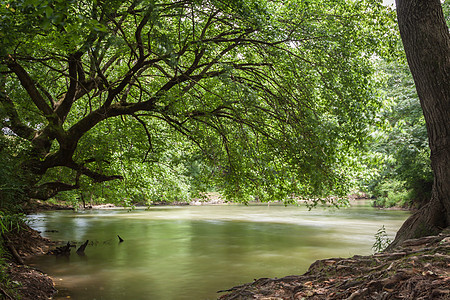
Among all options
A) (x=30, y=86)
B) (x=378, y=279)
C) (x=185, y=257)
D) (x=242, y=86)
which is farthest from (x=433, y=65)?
(x=185, y=257)

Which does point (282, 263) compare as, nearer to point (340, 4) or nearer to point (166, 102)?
point (166, 102)

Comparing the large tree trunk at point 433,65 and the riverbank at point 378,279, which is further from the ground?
the large tree trunk at point 433,65

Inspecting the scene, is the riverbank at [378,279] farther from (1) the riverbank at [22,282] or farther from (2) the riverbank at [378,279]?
(1) the riverbank at [22,282]

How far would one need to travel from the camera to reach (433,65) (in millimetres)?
5551

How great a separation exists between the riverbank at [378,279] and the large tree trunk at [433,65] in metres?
1.09

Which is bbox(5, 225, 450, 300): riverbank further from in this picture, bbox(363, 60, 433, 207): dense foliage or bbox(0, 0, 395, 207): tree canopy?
bbox(363, 60, 433, 207): dense foliage

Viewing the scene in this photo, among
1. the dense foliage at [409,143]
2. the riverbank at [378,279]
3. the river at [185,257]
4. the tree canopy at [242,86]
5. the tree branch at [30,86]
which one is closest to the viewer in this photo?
the riverbank at [378,279]

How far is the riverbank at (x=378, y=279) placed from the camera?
3821mm

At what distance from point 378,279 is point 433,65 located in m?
3.16

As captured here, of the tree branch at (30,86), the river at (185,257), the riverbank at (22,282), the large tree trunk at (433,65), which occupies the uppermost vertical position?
the tree branch at (30,86)

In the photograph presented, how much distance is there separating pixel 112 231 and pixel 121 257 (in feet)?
29.8

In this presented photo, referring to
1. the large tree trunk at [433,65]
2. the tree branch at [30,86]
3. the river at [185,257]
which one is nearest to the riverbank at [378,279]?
the large tree trunk at [433,65]

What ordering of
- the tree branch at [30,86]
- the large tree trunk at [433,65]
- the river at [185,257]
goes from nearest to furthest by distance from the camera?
the large tree trunk at [433,65] < the tree branch at [30,86] < the river at [185,257]

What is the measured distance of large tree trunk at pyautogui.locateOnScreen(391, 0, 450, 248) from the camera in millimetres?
5512
